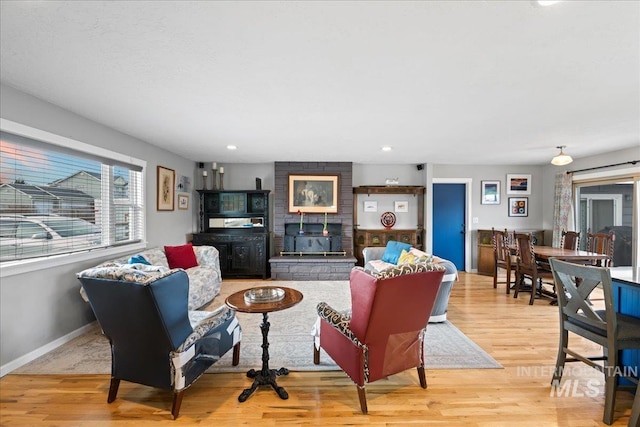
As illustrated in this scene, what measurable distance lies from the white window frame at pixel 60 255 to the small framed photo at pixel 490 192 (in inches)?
257

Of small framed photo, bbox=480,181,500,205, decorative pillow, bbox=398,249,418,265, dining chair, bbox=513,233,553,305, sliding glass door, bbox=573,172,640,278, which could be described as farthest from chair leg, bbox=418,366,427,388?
small framed photo, bbox=480,181,500,205

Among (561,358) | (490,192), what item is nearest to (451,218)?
(490,192)

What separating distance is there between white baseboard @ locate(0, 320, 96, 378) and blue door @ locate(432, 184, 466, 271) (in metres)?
6.14

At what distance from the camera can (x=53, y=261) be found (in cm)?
265

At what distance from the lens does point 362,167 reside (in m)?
6.12

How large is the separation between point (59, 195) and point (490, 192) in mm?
7189

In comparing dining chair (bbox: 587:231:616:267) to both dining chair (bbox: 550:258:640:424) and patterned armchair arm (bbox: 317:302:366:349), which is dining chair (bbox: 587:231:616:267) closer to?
dining chair (bbox: 550:258:640:424)

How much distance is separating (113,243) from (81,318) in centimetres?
90

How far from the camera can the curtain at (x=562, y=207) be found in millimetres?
5207

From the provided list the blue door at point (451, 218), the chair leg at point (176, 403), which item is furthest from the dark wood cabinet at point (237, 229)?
the blue door at point (451, 218)

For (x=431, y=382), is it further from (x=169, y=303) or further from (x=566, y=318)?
(x=169, y=303)

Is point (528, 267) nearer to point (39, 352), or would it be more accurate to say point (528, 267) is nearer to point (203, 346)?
point (203, 346)

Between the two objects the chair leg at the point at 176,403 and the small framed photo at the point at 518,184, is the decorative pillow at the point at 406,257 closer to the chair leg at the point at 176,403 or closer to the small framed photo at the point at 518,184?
the chair leg at the point at 176,403

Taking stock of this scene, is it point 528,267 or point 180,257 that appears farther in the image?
point 528,267
